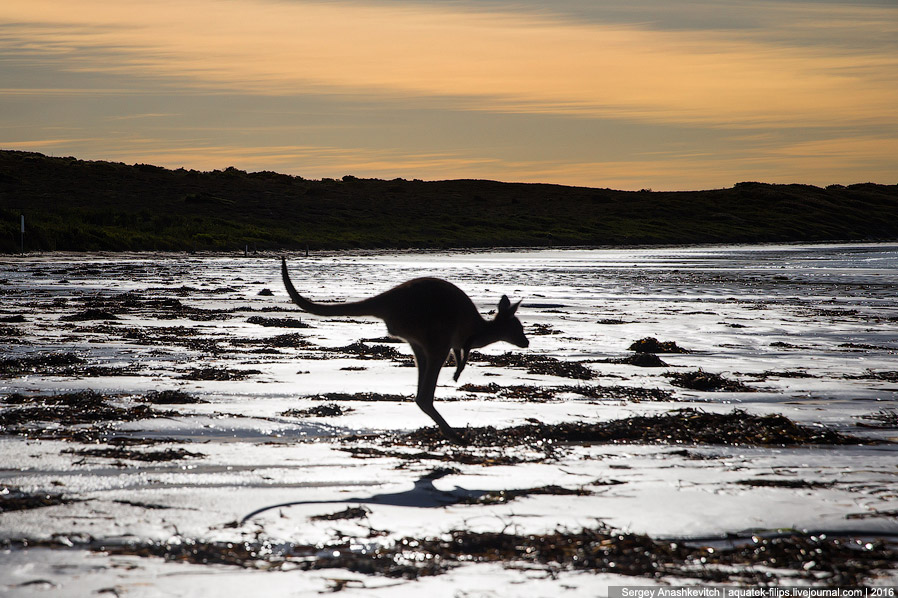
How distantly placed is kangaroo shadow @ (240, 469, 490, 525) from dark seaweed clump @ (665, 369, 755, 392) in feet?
14.8

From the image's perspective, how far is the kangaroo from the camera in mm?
7168

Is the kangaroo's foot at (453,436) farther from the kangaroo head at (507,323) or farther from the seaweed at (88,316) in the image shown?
the seaweed at (88,316)

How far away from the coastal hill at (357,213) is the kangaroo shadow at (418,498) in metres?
39.6

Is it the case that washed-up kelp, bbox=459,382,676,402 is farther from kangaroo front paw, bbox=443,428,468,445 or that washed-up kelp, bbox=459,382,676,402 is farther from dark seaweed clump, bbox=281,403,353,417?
kangaroo front paw, bbox=443,428,468,445

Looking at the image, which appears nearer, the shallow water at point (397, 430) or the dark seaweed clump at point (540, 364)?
the shallow water at point (397, 430)

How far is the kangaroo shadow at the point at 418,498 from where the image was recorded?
523 centimetres

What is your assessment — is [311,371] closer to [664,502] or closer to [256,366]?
[256,366]

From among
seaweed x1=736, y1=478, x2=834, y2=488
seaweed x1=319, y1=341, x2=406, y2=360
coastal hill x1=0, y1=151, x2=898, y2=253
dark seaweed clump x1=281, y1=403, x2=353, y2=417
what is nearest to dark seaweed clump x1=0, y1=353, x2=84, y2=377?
seaweed x1=319, y1=341, x2=406, y2=360

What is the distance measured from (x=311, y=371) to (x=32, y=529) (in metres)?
5.72

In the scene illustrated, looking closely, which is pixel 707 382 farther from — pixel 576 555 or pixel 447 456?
pixel 576 555

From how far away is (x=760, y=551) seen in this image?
4508 mm

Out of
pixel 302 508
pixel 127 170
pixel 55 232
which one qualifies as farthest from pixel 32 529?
pixel 127 170

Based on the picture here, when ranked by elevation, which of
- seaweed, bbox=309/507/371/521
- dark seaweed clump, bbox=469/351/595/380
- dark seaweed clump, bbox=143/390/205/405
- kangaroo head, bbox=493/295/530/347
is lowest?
seaweed, bbox=309/507/371/521

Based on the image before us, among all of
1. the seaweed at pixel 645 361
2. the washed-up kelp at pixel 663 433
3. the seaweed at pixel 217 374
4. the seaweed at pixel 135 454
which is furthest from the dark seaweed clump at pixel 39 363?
the seaweed at pixel 645 361
